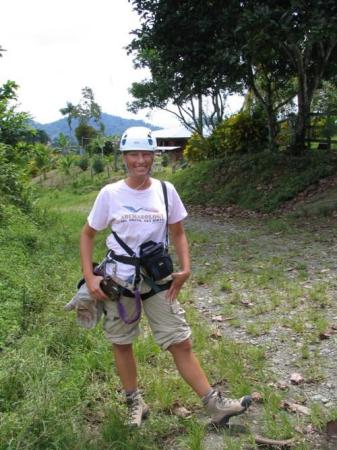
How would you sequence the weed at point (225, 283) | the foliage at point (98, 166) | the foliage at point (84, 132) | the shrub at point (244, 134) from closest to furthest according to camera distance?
the weed at point (225, 283) → the shrub at point (244, 134) → the foliage at point (98, 166) → the foliage at point (84, 132)

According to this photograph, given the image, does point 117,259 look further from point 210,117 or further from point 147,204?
point 210,117

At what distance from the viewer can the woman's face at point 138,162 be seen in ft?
10.2

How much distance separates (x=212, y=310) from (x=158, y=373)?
193 centimetres

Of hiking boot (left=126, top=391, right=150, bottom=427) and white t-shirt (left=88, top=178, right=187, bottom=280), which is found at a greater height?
white t-shirt (left=88, top=178, right=187, bottom=280)

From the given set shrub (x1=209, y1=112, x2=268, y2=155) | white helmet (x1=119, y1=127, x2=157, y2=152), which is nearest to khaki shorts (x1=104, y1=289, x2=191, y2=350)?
white helmet (x1=119, y1=127, x2=157, y2=152)

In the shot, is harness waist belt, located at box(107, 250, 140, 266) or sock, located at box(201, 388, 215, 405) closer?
harness waist belt, located at box(107, 250, 140, 266)

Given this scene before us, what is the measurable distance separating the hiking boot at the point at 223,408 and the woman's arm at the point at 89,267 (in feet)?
3.22

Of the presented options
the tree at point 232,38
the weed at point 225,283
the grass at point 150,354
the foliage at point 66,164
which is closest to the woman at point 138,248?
the grass at point 150,354

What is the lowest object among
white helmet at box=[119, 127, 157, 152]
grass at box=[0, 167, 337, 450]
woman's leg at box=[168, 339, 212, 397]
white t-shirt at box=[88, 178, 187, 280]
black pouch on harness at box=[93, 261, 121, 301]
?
grass at box=[0, 167, 337, 450]

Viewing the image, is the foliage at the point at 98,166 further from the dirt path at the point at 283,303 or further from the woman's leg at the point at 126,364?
the woman's leg at the point at 126,364

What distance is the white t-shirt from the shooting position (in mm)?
3094

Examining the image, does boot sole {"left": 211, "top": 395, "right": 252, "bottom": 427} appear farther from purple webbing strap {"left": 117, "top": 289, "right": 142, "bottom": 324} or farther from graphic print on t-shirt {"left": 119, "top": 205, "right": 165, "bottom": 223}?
graphic print on t-shirt {"left": 119, "top": 205, "right": 165, "bottom": 223}

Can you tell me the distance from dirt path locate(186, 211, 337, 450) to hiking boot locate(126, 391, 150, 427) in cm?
49

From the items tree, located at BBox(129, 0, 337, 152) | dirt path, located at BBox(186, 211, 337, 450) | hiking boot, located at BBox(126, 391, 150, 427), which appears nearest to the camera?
hiking boot, located at BBox(126, 391, 150, 427)
